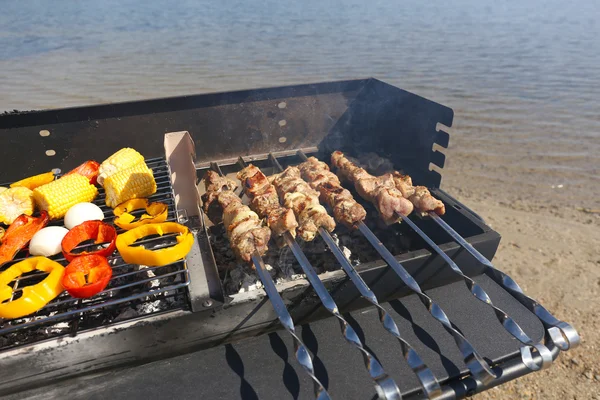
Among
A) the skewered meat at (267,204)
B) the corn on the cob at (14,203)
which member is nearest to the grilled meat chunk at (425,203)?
the skewered meat at (267,204)

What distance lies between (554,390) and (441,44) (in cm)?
1645

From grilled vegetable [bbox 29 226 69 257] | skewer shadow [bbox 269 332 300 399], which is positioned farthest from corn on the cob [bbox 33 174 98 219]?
skewer shadow [bbox 269 332 300 399]

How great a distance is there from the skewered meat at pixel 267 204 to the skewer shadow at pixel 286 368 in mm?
794

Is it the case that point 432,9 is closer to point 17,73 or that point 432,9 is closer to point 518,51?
point 518,51

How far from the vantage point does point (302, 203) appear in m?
3.18

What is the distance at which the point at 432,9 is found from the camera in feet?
91.7

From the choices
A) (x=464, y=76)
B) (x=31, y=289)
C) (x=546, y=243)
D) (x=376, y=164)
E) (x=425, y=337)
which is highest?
(x=31, y=289)

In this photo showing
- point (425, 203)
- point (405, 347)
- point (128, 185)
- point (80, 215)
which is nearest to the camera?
point (405, 347)

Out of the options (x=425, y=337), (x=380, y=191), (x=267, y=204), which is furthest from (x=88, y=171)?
(x=425, y=337)

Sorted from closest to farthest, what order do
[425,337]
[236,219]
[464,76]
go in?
[425,337] → [236,219] → [464,76]

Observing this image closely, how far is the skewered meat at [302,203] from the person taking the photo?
9.64 ft

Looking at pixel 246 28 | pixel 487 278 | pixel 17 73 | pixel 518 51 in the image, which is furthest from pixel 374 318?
pixel 246 28

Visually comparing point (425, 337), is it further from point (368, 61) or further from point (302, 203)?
point (368, 61)

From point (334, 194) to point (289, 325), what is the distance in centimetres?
160
